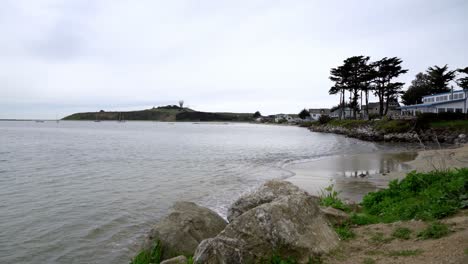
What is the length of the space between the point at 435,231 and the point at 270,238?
11.1ft

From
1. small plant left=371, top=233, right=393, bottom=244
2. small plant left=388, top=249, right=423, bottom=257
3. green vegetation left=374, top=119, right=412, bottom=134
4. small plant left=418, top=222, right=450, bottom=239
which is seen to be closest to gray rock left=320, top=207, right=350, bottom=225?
small plant left=371, top=233, right=393, bottom=244

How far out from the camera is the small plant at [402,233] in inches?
269

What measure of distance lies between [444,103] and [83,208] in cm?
6530

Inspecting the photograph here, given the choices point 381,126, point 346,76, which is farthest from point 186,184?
point 346,76

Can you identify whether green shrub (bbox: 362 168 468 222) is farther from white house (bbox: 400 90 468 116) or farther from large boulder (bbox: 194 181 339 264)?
white house (bbox: 400 90 468 116)

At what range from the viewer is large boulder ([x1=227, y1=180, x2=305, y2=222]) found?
817 cm

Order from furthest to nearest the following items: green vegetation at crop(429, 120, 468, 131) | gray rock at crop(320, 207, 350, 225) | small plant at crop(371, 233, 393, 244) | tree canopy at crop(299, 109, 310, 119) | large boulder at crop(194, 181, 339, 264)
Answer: tree canopy at crop(299, 109, 310, 119)
green vegetation at crop(429, 120, 468, 131)
gray rock at crop(320, 207, 350, 225)
small plant at crop(371, 233, 393, 244)
large boulder at crop(194, 181, 339, 264)

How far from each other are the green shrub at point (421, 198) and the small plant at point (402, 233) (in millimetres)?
841

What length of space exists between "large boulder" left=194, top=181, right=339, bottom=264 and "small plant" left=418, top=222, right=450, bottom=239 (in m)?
1.79

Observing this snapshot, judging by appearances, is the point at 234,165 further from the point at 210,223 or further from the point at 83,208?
the point at 210,223

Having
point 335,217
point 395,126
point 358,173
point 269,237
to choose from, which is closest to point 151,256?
point 269,237

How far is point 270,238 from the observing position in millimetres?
5996

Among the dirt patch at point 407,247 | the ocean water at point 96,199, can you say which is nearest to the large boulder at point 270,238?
the dirt patch at point 407,247

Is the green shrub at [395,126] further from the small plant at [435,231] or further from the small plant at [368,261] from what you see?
the small plant at [368,261]
